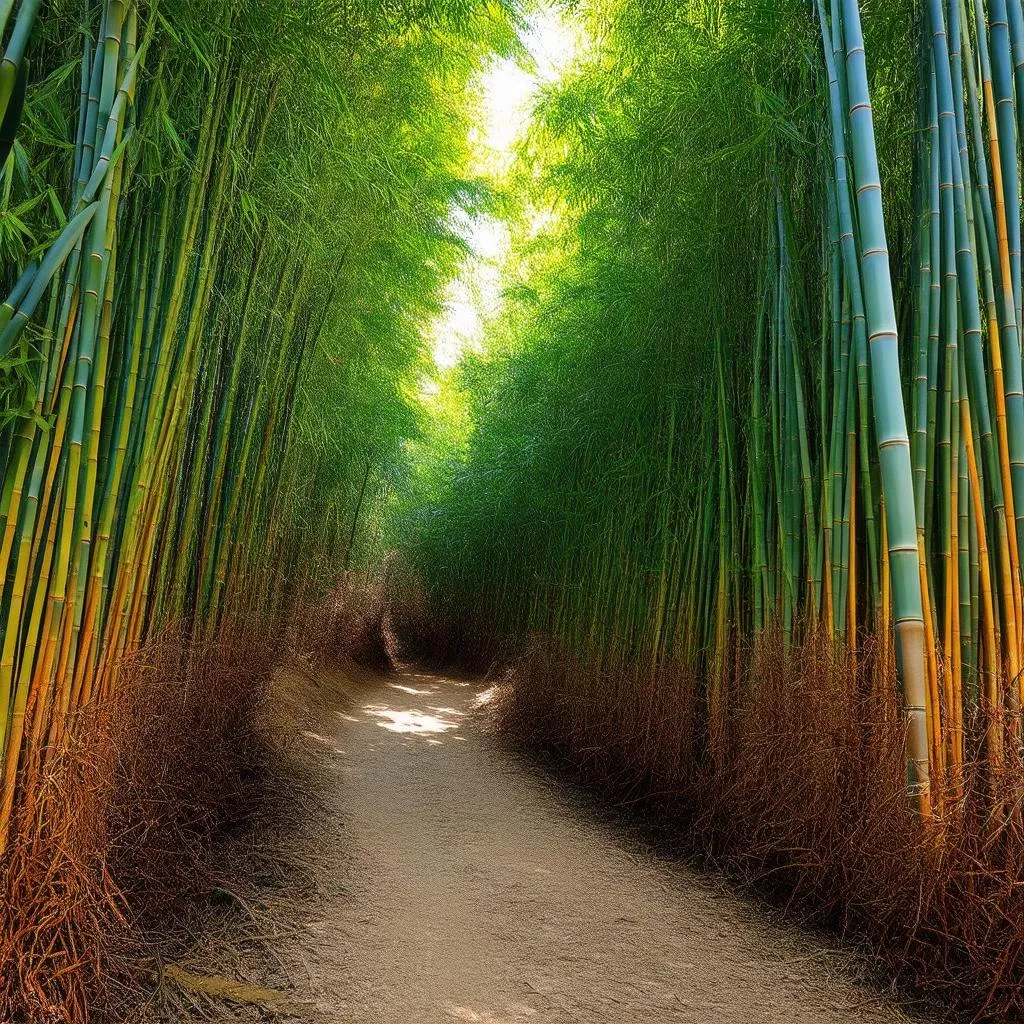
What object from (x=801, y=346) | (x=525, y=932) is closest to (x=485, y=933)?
(x=525, y=932)

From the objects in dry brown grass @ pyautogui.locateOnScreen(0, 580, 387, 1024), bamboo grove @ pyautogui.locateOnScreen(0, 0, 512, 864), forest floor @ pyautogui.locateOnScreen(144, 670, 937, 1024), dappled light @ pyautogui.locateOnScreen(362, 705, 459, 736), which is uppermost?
bamboo grove @ pyautogui.locateOnScreen(0, 0, 512, 864)

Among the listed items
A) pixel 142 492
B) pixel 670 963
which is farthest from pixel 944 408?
pixel 142 492

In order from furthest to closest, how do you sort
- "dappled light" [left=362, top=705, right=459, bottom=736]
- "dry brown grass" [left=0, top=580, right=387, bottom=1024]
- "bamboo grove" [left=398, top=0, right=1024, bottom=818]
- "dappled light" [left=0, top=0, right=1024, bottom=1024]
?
"dappled light" [left=362, top=705, right=459, bottom=736] → "bamboo grove" [left=398, top=0, right=1024, bottom=818] → "dappled light" [left=0, top=0, right=1024, bottom=1024] → "dry brown grass" [left=0, top=580, right=387, bottom=1024]

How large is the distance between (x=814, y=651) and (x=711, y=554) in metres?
1.01

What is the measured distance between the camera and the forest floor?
1670mm

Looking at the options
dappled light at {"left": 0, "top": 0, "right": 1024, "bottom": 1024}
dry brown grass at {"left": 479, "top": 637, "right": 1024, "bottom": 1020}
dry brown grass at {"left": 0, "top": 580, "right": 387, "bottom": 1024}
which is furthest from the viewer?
dry brown grass at {"left": 479, "top": 637, "right": 1024, "bottom": 1020}

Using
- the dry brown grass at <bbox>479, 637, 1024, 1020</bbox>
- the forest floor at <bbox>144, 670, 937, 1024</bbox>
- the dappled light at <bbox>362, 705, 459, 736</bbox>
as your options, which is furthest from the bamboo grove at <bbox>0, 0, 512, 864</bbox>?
the dry brown grass at <bbox>479, 637, 1024, 1020</bbox>

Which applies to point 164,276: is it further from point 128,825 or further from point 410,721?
point 410,721

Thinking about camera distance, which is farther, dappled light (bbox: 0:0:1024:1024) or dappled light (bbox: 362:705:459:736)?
dappled light (bbox: 362:705:459:736)

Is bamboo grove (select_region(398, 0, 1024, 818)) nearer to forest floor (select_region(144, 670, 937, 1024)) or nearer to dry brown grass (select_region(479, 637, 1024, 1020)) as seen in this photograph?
dry brown grass (select_region(479, 637, 1024, 1020))

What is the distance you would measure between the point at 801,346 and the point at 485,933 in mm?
2318

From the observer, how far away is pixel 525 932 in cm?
208

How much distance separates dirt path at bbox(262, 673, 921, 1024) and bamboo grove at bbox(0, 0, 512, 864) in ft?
3.15

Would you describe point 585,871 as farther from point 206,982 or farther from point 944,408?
point 944,408
